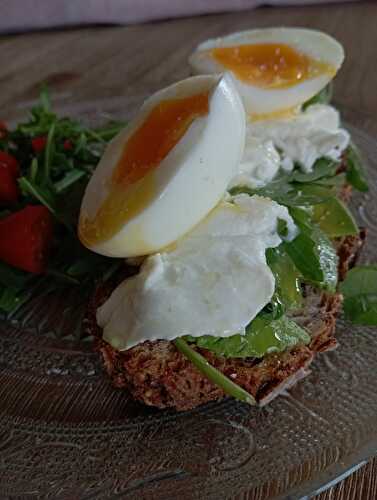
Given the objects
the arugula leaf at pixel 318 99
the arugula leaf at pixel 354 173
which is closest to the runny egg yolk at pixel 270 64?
the arugula leaf at pixel 318 99

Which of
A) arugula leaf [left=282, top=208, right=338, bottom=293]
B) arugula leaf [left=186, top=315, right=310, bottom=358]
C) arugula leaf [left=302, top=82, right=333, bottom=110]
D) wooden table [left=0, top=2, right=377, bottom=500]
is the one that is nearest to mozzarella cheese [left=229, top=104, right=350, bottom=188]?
arugula leaf [left=302, top=82, right=333, bottom=110]

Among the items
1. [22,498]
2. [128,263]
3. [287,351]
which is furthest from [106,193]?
[22,498]

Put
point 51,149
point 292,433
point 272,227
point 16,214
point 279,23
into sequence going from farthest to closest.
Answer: point 279,23 < point 51,149 < point 16,214 < point 272,227 < point 292,433

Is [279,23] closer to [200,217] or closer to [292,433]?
[200,217]

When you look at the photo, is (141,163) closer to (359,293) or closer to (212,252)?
(212,252)

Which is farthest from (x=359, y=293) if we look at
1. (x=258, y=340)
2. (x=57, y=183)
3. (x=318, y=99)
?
(x=57, y=183)

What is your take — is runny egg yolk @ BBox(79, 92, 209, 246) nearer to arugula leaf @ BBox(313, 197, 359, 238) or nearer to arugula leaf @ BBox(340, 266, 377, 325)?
arugula leaf @ BBox(313, 197, 359, 238)
